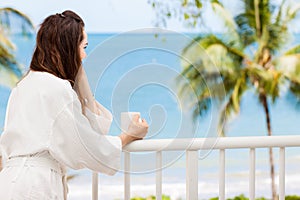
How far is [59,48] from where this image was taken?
1881mm

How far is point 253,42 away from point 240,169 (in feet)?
6.81

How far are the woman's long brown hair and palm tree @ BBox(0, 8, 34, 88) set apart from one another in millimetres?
6291

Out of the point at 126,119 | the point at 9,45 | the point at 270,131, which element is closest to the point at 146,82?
the point at 126,119

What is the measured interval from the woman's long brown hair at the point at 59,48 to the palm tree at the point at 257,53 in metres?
7.78

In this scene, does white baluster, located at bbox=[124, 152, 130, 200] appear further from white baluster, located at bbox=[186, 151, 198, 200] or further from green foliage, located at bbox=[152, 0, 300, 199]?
green foliage, located at bbox=[152, 0, 300, 199]

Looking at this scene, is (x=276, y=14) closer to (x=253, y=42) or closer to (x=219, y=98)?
(x=253, y=42)

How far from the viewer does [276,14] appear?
9.73m

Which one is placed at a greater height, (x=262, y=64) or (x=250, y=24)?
(x=250, y=24)

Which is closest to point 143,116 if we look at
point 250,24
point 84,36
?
point 84,36

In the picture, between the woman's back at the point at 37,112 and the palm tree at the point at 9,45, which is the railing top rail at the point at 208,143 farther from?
the palm tree at the point at 9,45

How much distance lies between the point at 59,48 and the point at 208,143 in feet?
1.83

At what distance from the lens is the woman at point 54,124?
6.00 feet

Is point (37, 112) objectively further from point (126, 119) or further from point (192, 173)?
point (192, 173)

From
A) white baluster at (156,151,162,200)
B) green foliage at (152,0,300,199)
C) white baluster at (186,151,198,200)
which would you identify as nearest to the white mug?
white baluster at (156,151,162,200)
